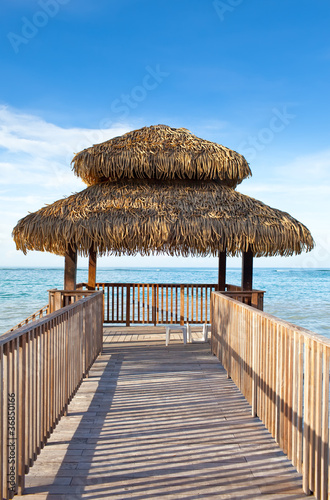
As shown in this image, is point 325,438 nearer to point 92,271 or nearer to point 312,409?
point 312,409

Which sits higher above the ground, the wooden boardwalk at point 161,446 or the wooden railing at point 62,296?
the wooden railing at point 62,296

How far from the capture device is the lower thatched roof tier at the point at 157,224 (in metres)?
7.51

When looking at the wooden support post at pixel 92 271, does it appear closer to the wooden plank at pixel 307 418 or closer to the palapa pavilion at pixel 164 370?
the palapa pavilion at pixel 164 370

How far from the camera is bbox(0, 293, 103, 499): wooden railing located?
1901 mm

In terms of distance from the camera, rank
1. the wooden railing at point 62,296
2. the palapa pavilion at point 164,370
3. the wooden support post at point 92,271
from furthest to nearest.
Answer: the wooden support post at point 92,271 → the wooden railing at point 62,296 → the palapa pavilion at point 164,370

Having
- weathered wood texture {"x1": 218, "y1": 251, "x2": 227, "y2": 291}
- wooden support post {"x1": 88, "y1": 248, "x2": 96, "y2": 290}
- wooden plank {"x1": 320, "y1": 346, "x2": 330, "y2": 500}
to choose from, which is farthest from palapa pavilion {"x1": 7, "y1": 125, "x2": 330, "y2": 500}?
weathered wood texture {"x1": 218, "y1": 251, "x2": 227, "y2": 291}

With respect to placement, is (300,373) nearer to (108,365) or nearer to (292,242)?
(108,365)

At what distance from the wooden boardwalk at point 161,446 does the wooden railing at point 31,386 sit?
0.27 m

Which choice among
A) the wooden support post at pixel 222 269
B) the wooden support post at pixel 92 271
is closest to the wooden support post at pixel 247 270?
the wooden support post at pixel 222 269

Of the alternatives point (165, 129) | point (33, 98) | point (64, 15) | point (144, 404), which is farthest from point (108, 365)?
point (33, 98)

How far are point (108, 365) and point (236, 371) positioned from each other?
7.23 ft

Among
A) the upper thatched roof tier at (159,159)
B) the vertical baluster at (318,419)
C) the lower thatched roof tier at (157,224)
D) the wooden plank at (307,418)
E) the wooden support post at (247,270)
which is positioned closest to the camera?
the vertical baluster at (318,419)

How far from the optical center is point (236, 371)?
4492mm

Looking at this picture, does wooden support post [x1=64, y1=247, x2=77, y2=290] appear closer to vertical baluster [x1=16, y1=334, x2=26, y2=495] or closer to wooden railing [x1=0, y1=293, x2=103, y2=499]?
wooden railing [x1=0, y1=293, x2=103, y2=499]
